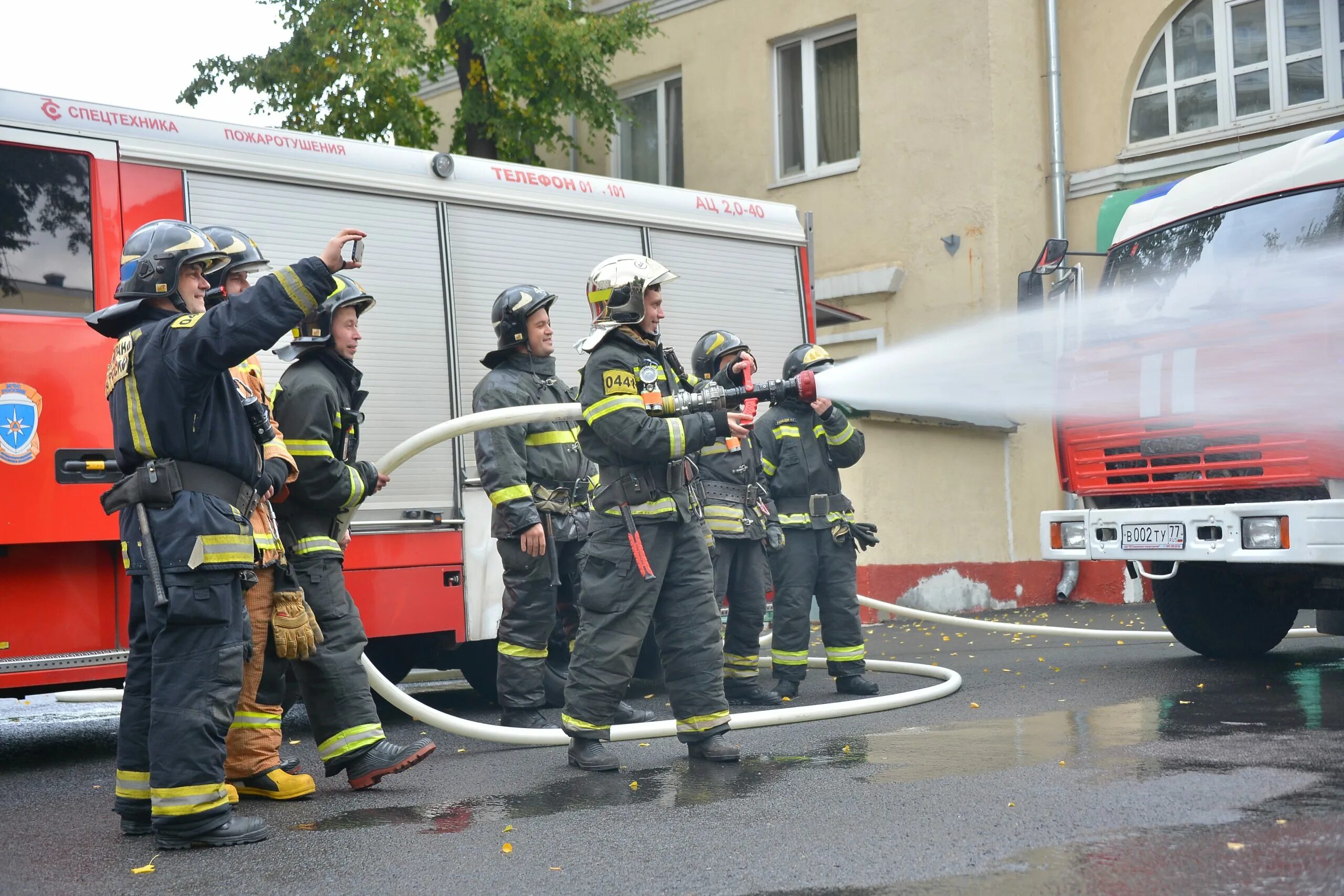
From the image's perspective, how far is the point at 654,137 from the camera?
1725 centimetres

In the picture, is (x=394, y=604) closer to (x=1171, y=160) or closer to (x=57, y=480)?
(x=57, y=480)

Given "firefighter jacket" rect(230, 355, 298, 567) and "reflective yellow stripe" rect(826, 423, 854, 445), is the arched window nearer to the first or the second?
"reflective yellow stripe" rect(826, 423, 854, 445)

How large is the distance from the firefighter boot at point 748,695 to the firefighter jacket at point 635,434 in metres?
2.13

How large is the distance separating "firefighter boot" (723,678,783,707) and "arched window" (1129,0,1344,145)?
8.42m

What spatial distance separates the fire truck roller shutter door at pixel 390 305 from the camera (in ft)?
22.5

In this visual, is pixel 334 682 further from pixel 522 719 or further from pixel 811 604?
pixel 811 604

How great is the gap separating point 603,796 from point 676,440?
1354 millimetres

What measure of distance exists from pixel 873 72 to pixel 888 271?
2135 millimetres

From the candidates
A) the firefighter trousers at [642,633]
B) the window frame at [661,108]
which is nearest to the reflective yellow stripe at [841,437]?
the firefighter trousers at [642,633]

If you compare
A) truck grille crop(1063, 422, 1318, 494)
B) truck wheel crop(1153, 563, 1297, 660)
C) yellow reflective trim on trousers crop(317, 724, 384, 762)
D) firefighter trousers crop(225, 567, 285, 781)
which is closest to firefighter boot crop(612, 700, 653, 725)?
yellow reflective trim on trousers crop(317, 724, 384, 762)

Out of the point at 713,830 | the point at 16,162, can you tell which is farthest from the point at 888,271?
the point at 713,830

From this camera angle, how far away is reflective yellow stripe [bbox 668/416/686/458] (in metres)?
5.47

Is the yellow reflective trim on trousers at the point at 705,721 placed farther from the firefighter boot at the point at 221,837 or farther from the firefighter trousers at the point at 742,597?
the firefighter trousers at the point at 742,597

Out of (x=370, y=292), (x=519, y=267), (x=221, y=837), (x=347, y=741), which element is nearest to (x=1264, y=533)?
(x=519, y=267)
